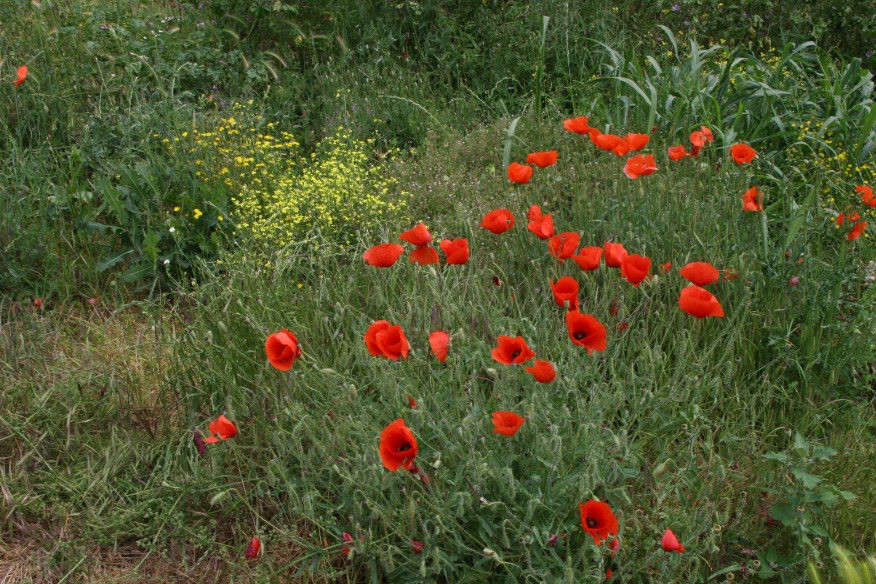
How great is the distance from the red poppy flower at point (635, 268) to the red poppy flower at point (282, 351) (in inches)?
36.7

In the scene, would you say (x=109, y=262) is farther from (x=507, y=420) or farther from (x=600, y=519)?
(x=600, y=519)

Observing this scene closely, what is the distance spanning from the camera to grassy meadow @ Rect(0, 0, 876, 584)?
7.55 feet

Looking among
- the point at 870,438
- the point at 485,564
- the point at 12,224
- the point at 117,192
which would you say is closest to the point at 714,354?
the point at 870,438

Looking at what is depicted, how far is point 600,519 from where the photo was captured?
6.50 ft

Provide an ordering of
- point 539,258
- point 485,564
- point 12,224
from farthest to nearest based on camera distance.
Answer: point 12,224 < point 539,258 < point 485,564

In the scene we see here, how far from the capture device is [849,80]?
15.3 ft

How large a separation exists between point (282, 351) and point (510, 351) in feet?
2.02

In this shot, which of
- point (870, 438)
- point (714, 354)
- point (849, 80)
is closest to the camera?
point (870, 438)

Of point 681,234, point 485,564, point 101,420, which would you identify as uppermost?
point 681,234

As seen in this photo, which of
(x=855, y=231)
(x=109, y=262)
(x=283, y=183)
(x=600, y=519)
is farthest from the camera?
(x=283, y=183)

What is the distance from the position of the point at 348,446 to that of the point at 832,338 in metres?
1.72

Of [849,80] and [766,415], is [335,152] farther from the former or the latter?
[849,80]

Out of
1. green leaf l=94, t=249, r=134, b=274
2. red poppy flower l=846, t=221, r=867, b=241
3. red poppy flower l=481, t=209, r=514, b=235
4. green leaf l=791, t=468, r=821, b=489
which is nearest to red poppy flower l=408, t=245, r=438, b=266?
red poppy flower l=481, t=209, r=514, b=235

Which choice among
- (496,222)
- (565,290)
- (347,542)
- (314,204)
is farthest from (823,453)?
(314,204)
